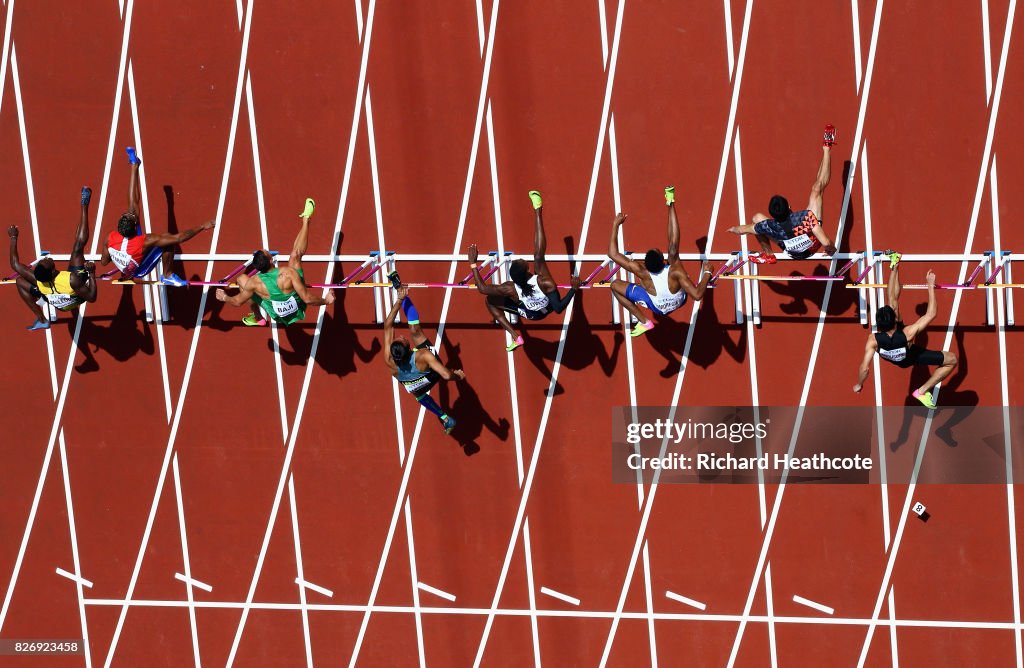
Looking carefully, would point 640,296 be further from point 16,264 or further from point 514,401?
point 16,264

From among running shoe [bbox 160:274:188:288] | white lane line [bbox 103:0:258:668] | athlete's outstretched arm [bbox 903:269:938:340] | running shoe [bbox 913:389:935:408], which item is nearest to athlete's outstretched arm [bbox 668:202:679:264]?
athlete's outstretched arm [bbox 903:269:938:340]

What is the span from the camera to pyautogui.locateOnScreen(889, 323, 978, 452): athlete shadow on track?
43.7 ft

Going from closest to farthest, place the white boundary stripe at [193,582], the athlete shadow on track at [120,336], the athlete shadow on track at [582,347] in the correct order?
the athlete shadow on track at [582,347]
the athlete shadow on track at [120,336]
the white boundary stripe at [193,582]

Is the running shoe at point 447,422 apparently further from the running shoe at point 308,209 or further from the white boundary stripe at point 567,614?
the running shoe at point 308,209

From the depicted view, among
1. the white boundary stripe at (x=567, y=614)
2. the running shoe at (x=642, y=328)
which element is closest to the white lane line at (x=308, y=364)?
the white boundary stripe at (x=567, y=614)

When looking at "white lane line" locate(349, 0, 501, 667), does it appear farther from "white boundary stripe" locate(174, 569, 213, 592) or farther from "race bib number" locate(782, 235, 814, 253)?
"race bib number" locate(782, 235, 814, 253)

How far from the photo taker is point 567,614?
14.1 m

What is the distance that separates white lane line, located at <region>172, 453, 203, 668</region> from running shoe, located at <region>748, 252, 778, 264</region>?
9709 millimetres

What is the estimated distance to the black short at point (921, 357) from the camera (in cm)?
1258

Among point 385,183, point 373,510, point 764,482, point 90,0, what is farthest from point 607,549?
point 90,0

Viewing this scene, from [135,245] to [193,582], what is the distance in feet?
18.3

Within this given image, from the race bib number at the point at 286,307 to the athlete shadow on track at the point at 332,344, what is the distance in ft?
2.63

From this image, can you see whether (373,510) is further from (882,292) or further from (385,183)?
(882,292)

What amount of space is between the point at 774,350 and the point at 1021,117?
4.90m
